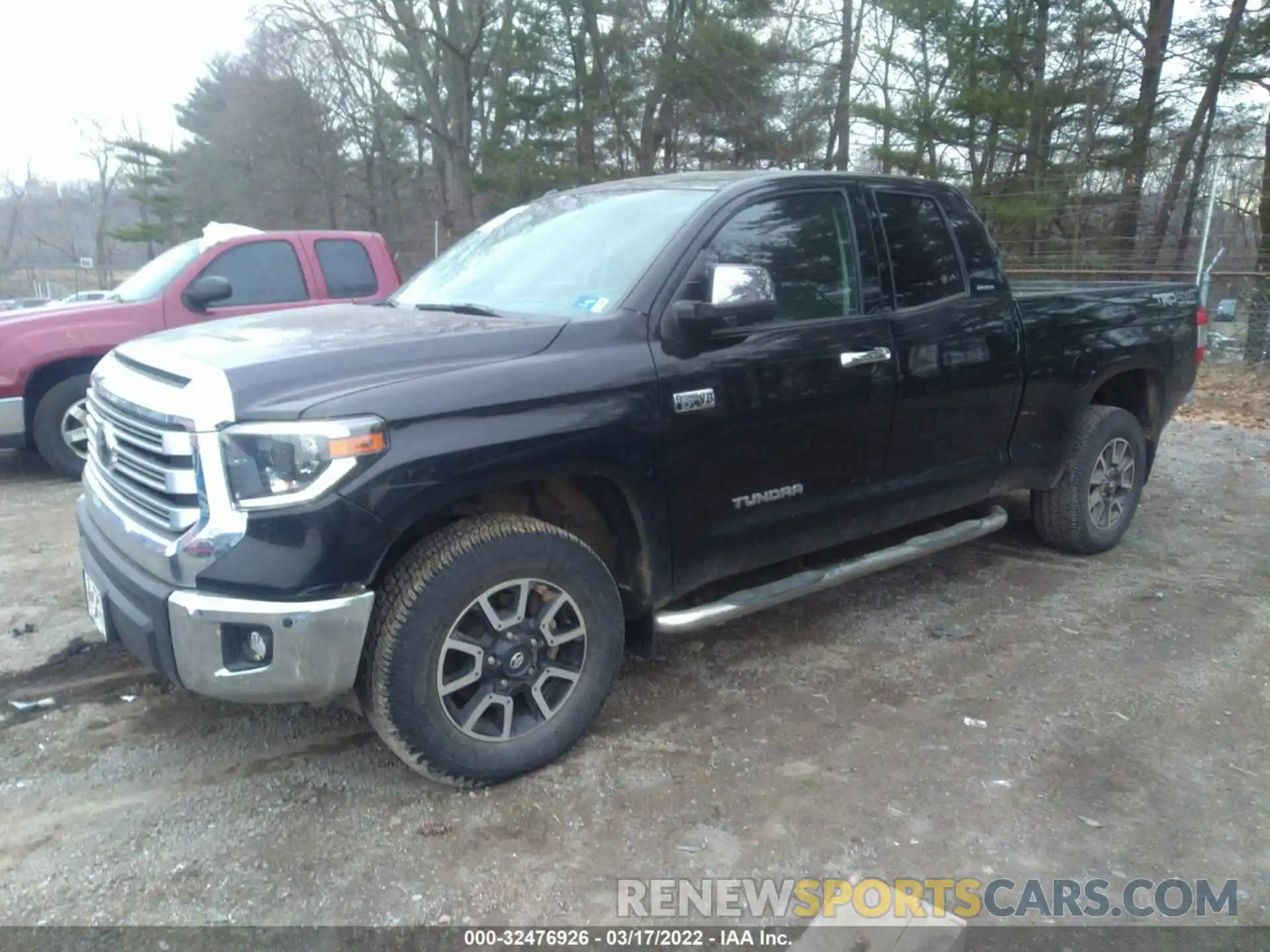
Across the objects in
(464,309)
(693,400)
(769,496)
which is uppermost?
(464,309)

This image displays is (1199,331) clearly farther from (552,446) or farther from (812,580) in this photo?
(552,446)

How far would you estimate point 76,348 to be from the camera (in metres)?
7.06

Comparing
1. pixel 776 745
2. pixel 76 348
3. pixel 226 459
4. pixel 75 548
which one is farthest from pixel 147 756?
pixel 76 348

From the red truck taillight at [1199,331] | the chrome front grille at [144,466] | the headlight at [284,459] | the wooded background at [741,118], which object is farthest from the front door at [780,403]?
the wooded background at [741,118]

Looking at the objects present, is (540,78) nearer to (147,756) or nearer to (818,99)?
(818,99)

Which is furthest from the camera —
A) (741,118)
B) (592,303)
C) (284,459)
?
(741,118)

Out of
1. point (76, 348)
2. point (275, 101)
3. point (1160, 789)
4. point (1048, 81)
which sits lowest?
point (1160, 789)

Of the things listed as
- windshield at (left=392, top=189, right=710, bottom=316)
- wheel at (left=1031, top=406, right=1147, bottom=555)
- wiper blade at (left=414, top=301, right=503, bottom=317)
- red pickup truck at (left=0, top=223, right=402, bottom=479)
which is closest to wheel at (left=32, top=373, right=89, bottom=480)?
red pickup truck at (left=0, top=223, right=402, bottom=479)

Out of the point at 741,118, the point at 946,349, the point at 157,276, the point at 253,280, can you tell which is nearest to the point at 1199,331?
the point at 946,349

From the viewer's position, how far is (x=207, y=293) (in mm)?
6949

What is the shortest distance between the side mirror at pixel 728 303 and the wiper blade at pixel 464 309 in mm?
701

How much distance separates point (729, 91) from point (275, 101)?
19579 mm

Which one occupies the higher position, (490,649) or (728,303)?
(728,303)

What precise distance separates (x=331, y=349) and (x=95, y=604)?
1163 mm
